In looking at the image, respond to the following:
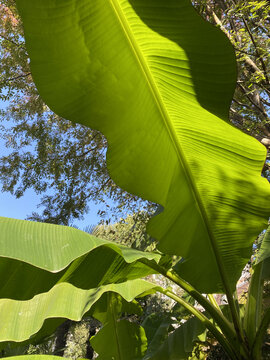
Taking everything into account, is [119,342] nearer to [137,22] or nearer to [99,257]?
[99,257]

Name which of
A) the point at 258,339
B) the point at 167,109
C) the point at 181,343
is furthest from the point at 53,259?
the point at 181,343

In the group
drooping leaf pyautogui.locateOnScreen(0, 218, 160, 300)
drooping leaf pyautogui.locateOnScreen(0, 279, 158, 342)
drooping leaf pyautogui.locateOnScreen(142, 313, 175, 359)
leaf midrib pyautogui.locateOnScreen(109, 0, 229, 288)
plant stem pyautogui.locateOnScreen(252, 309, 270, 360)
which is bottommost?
drooping leaf pyautogui.locateOnScreen(142, 313, 175, 359)

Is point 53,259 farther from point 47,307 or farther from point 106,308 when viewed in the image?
point 106,308

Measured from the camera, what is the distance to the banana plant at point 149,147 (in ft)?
4.82

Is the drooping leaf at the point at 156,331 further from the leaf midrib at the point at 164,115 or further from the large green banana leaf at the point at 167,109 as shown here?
the leaf midrib at the point at 164,115

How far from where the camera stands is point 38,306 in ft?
5.22

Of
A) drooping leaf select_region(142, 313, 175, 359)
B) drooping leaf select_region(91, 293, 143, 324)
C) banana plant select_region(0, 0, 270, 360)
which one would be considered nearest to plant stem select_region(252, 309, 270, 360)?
banana plant select_region(0, 0, 270, 360)

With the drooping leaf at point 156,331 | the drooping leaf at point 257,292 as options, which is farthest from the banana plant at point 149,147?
the drooping leaf at point 156,331

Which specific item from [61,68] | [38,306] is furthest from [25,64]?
[38,306]

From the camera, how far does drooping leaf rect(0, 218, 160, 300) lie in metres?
1.05

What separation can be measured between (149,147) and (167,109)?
216 mm

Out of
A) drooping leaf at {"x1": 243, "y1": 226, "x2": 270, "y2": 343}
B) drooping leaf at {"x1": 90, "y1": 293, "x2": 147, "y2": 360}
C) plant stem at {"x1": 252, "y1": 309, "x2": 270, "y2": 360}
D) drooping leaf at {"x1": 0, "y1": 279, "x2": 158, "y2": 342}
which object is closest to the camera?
drooping leaf at {"x1": 0, "y1": 279, "x2": 158, "y2": 342}

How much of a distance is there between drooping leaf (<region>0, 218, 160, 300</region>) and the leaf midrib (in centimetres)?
41

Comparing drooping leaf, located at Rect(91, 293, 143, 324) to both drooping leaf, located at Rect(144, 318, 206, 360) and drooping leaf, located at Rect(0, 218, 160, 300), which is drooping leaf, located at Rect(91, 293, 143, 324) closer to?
drooping leaf, located at Rect(144, 318, 206, 360)
